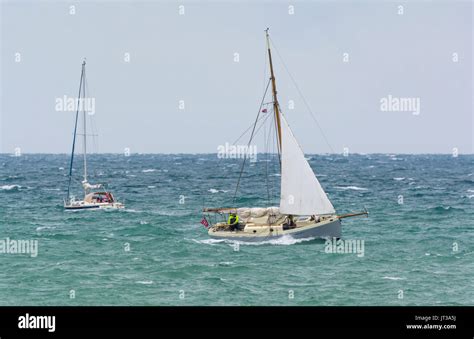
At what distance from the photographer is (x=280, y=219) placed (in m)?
48.4

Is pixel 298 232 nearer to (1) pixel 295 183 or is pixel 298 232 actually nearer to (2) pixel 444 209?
(1) pixel 295 183

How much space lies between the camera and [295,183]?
46531 mm

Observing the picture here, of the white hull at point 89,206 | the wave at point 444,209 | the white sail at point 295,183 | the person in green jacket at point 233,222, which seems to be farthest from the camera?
the white hull at point 89,206

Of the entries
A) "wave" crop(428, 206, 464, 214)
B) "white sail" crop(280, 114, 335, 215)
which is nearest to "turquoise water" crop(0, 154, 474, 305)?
"wave" crop(428, 206, 464, 214)

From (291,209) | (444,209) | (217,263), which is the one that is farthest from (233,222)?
(444,209)

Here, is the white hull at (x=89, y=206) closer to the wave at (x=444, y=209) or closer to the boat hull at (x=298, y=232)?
the boat hull at (x=298, y=232)

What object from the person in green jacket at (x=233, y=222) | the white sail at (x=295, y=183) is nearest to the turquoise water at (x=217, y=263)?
the person in green jacket at (x=233, y=222)

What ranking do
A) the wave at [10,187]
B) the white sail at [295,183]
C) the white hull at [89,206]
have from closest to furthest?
the white sail at [295,183] → the white hull at [89,206] → the wave at [10,187]

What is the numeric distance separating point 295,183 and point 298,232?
11.2 feet

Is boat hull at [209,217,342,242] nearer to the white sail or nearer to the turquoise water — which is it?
the turquoise water

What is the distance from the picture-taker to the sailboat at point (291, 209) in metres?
46.3

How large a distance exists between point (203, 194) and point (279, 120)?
52.0 meters

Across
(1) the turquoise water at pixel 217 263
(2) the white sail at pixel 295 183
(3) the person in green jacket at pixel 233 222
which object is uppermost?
(2) the white sail at pixel 295 183
